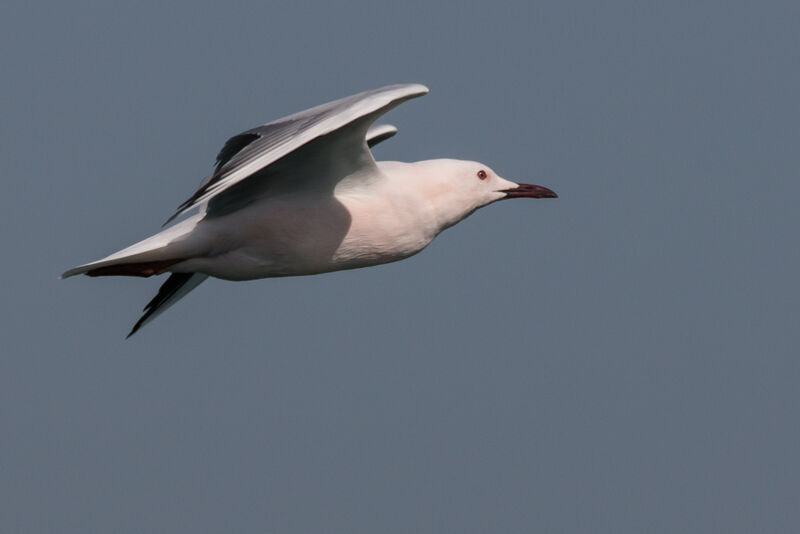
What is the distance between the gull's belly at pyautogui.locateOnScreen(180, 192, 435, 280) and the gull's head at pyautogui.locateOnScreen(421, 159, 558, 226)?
500 millimetres

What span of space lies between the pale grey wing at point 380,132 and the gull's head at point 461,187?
1.24 meters

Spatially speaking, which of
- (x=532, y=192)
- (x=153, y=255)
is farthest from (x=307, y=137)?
(x=532, y=192)

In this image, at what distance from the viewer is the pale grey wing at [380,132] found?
1493 cm

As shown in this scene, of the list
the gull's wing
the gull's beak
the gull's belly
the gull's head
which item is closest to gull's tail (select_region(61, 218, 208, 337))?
the gull's belly

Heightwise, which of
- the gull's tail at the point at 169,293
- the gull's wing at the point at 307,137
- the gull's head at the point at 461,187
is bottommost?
the gull's tail at the point at 169,293

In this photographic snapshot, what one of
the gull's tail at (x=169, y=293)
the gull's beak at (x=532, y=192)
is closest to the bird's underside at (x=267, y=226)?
the gull's tail at (x=169, y=293)

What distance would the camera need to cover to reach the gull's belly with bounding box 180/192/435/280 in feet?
41.7

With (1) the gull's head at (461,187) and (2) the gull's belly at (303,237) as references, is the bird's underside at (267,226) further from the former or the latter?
(1) the gull's head at (461,187)

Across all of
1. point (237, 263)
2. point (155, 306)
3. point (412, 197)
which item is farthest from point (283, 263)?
point (155, 306)

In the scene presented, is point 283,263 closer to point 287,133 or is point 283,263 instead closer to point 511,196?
point 287,133

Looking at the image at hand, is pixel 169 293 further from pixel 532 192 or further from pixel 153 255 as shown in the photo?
pixel 532 192

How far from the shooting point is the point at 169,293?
14625mm

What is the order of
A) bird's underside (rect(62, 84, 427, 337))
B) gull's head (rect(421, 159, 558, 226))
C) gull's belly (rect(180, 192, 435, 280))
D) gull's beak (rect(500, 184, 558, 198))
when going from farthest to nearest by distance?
1. gull's beak (rect(500, 184, 558, 198))
2. gull's head (rect(421, 159, 558, 226))
3. gull's belly (rect(180, 192, 435, 280))
4. bird's underside (rect(62, 84, 427, 337))

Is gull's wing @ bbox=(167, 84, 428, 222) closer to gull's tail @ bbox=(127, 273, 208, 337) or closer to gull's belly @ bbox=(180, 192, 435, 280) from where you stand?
gull's belly @ bbox=(180, 192, 435, 280)
